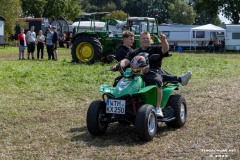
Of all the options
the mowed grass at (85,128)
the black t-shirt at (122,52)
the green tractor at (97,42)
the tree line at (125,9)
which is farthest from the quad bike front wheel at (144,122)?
the tree line at (125,9)

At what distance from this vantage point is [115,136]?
723 cm

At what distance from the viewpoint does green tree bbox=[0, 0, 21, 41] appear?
46.9 m

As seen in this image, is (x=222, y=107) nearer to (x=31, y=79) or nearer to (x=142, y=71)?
(x=142, y=71)

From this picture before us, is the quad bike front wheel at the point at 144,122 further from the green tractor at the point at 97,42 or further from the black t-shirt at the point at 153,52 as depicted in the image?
the green tractor at the point at 97,42

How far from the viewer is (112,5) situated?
9794 centimetres

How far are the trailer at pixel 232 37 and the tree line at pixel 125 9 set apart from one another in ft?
31.5

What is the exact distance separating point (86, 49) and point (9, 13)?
28885 millimetres

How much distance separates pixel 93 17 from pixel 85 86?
428 inches

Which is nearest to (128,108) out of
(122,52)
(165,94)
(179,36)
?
(165,94)

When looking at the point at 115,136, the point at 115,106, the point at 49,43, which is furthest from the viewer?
the point at 49,43

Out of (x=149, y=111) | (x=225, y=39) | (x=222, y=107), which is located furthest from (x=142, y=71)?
(x=225, y=39)

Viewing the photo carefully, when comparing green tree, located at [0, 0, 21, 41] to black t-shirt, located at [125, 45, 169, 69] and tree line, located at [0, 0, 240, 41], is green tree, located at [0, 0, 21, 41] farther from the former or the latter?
black t-shirt, located at [125, 45, 169, 69]

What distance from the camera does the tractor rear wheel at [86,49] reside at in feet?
66.3

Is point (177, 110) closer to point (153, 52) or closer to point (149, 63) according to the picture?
point (149, 63)
